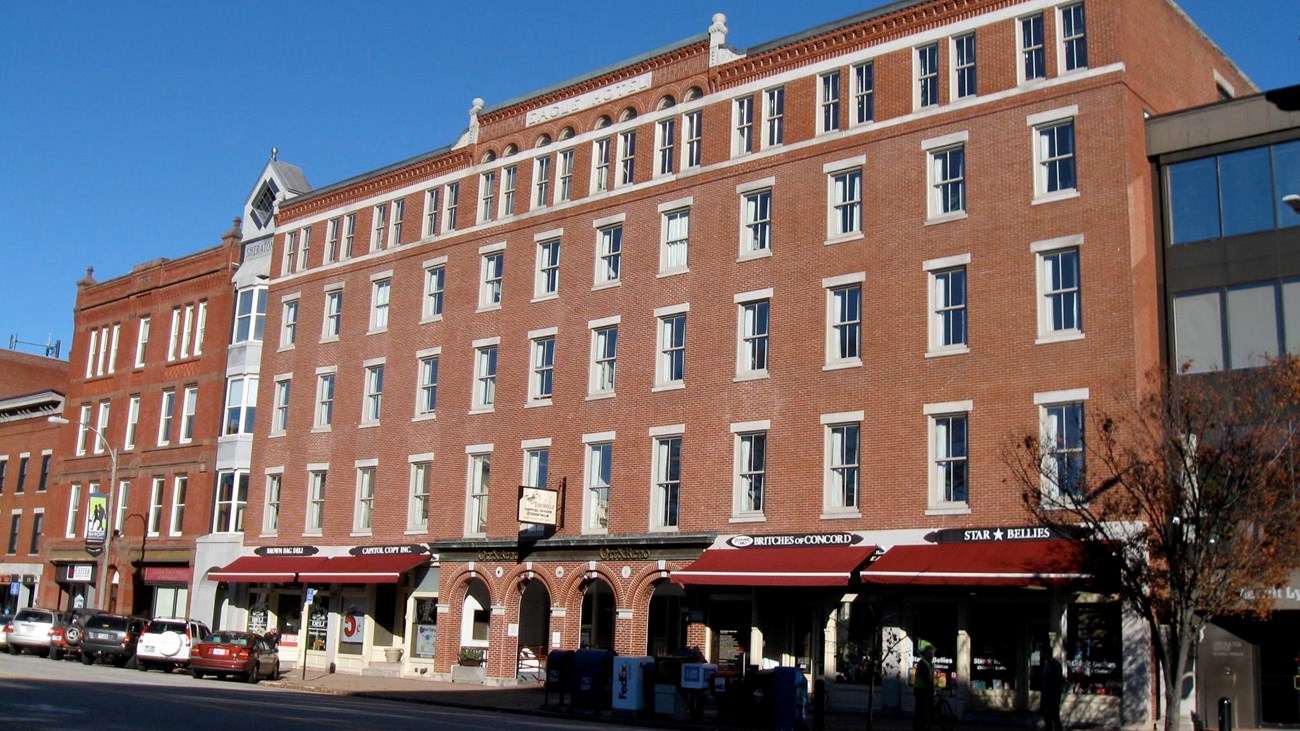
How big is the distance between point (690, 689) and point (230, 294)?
31870mm

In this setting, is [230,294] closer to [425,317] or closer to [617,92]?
[425,317]

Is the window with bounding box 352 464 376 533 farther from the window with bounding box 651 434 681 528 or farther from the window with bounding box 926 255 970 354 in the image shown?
the window with bounding box 926 255 970 354

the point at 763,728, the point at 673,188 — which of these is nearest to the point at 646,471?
the point at 673,188

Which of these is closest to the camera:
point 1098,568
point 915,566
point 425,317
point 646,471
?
point 1098,568

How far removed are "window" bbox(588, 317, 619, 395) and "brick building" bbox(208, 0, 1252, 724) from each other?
0.31 ft

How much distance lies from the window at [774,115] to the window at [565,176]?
24.9 ft

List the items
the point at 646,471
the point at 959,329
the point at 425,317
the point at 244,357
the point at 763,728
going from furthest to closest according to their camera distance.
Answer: the point at 244,357 → the point at 425,317 → the point at 646,471 → the point at 959,329 → the point at 763,728

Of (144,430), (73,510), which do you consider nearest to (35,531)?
(73,510)

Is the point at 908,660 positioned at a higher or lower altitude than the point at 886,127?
lower

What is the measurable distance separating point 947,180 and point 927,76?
114 inches

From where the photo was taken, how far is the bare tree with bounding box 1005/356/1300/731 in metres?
22.3

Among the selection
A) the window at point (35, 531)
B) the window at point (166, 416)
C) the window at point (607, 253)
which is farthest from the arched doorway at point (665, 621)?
the window at point (35, 531)

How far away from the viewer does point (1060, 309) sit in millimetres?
29344

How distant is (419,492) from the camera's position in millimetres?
42594
